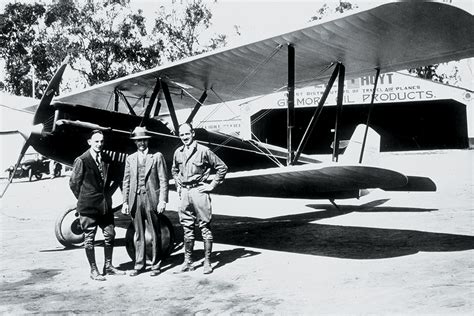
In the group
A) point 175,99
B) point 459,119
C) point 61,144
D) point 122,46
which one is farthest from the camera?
point 122,46

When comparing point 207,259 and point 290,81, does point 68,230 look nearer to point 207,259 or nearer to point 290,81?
point 207,259

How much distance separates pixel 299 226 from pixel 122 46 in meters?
36.2

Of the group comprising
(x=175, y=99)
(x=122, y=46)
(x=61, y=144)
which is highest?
(x=122, y=46)

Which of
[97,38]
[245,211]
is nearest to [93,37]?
[97,38]

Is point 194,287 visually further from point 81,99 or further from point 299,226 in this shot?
point 81,99

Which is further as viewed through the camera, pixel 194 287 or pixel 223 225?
pixel 223 225

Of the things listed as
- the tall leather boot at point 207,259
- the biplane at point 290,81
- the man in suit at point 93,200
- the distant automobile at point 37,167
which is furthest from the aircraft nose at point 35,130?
the distant automobile at point 37,167

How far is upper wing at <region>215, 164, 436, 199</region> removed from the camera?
5.07 m

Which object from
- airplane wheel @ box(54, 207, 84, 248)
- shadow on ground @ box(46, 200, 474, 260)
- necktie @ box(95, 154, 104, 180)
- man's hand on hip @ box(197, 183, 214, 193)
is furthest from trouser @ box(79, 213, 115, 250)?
airplane wheel @ box(54, 207, 84, 248)

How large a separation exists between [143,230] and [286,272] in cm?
170

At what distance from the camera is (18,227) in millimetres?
9055

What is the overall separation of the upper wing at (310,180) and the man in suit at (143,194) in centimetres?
105

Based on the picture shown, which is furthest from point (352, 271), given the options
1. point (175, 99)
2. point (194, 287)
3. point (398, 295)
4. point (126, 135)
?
point (175, 99)

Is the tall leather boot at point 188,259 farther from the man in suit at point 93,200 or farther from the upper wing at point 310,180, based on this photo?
the upper wing at point 310,180
